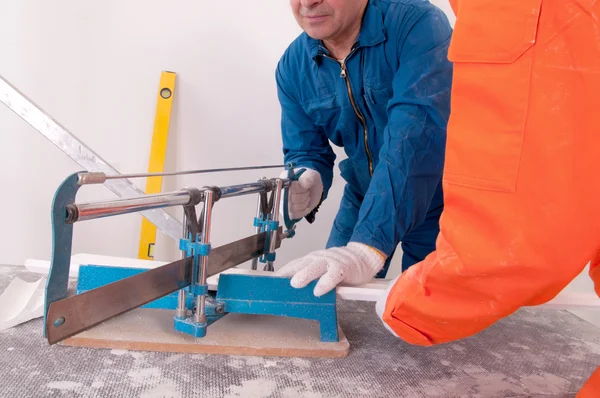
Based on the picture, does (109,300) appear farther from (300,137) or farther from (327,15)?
(300,137)

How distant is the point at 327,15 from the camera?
1726mm

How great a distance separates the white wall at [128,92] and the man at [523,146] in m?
2.11

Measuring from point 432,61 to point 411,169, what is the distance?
1.23ft

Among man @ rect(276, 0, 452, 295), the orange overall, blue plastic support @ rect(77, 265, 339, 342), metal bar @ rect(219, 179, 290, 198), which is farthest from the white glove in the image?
the orange overall

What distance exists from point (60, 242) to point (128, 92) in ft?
6.25

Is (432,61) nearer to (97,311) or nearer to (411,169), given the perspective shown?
(411,169)

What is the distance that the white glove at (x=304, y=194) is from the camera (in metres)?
2.00

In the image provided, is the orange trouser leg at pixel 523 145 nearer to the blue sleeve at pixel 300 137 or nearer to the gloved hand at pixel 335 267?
the gloved hand at pixel 335 267

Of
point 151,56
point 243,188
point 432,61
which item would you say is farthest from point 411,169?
point 151,56

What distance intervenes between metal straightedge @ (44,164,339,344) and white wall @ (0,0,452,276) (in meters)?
1.28

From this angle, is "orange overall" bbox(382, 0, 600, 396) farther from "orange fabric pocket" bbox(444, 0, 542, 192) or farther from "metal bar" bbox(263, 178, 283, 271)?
"metal bar" bbox(263, 178, 283, 271)

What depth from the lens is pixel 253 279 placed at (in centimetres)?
138

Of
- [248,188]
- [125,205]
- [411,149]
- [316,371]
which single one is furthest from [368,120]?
[125,205]

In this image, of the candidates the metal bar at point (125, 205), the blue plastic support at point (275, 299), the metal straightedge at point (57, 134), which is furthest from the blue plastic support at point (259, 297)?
the metal straightedge at point (57, 134)
